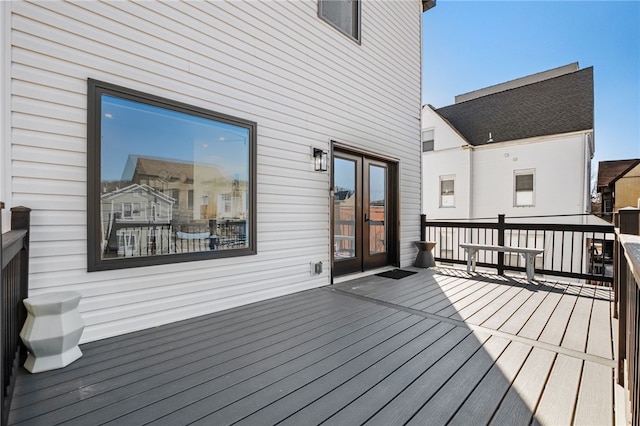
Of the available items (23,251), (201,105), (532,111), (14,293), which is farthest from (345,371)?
(532,111)

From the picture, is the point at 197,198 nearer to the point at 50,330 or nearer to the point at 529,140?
the point at 50,330

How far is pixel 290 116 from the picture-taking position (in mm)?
3754

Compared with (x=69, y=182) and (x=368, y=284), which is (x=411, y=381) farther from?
(x=69, y=182)

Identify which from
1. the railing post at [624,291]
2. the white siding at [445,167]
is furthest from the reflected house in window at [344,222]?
the white siding at [445,167]

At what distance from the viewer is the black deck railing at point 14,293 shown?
4.83ft

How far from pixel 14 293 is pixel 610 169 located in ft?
69.1

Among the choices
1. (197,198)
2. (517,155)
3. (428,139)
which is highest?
(428,139)

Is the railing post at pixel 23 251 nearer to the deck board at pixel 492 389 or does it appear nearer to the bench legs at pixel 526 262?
the deck board at pixel 492 389

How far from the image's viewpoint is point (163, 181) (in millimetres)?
2730

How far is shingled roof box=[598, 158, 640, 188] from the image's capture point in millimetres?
13780

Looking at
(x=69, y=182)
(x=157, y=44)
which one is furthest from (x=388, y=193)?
(x=69, y=182)

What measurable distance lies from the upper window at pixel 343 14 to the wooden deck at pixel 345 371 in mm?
4150

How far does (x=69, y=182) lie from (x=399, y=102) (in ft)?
17.2

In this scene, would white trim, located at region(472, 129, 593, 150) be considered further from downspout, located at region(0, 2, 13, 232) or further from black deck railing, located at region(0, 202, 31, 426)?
black deck railing, located at region(0, 202, 31, 426)
